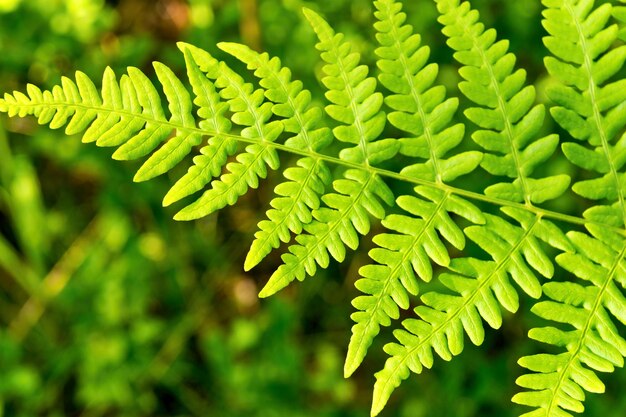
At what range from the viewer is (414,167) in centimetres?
146

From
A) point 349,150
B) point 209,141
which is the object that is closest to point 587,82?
point 349,150

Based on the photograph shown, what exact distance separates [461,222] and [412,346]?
1328mm

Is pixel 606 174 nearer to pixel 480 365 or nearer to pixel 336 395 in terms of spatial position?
pixel 480 365

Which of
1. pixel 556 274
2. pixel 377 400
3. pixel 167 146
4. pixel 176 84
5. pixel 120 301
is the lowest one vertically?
pixel 120 301

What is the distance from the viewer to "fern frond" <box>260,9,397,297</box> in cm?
138

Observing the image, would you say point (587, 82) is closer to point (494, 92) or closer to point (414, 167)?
point (494, 92)

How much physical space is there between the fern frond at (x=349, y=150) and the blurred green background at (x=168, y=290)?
3.46 feet

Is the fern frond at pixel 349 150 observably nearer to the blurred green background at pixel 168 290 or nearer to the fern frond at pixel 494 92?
the fern frond at pixel 494 92

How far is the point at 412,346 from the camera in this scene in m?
1.36

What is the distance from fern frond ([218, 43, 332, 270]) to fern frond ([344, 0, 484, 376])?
15 cm

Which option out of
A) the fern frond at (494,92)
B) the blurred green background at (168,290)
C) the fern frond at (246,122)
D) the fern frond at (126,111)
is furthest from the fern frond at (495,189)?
the blurred green background at (168,290)

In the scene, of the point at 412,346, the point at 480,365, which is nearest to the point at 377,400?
the point at 412,346

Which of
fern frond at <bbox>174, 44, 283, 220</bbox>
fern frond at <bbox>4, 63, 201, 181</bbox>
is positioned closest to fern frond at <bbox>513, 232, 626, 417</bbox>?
fern frond at <bbox>174, 44, 283, 220</bbox>

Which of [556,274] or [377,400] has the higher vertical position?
[377,400]
